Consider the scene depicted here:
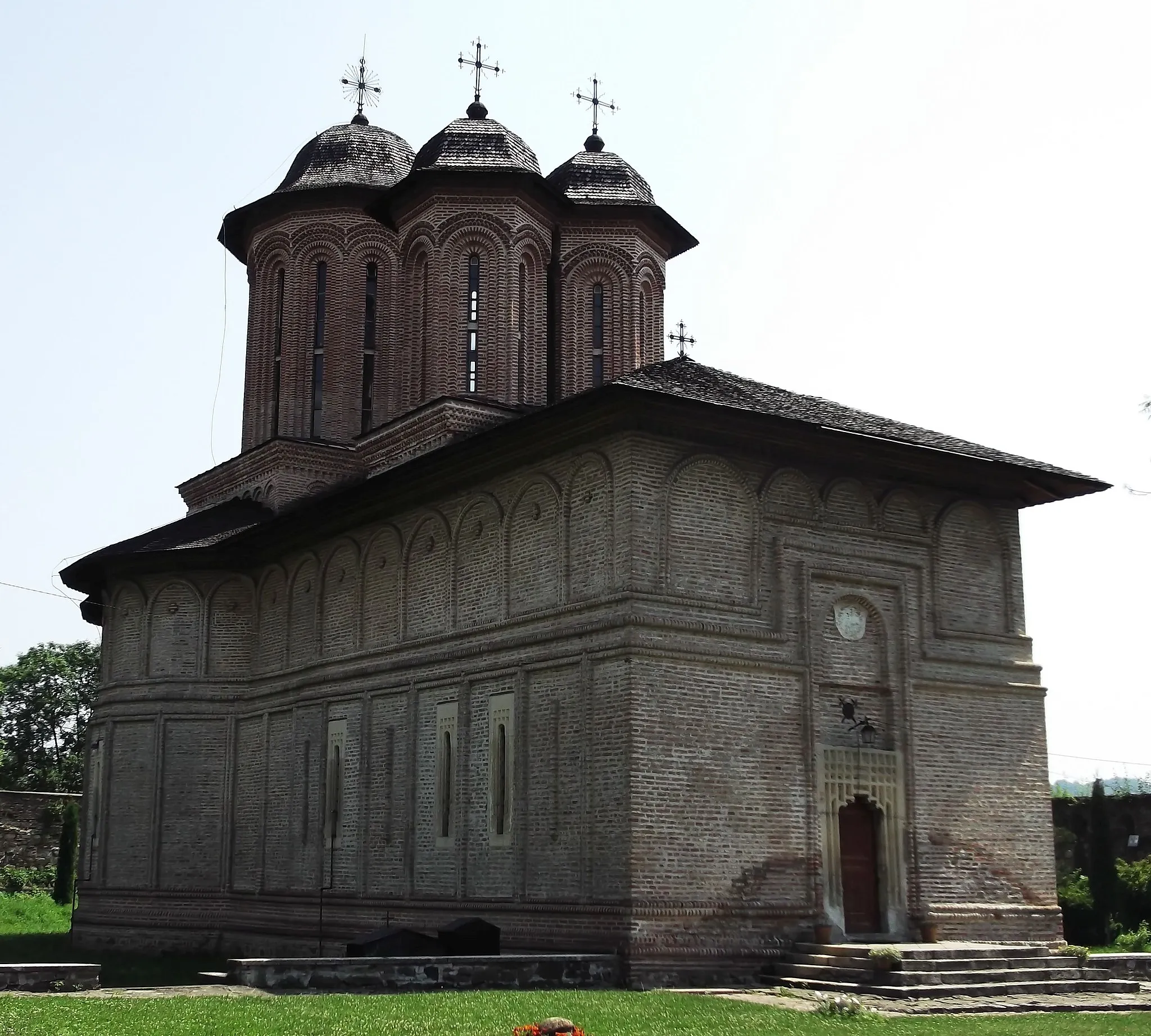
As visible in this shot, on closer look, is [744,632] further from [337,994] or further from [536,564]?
[337,994]

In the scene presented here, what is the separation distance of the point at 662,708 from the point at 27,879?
855 inches

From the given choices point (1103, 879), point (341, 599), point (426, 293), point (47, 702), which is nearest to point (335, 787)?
point (341, 599)

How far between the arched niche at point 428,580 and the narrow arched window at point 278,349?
676 cm

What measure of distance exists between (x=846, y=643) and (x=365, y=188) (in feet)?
41.0

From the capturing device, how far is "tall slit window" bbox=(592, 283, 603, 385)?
23797 millimetres

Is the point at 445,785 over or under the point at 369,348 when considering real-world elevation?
under

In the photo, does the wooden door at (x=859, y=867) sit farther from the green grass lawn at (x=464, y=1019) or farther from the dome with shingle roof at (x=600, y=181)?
the dome with shingle roof at (x=600, y=181)

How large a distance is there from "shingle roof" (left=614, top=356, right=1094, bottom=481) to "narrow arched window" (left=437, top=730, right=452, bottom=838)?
4903mm

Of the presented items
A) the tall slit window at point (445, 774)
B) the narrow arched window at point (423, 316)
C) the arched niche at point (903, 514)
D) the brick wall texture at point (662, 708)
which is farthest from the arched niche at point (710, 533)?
the narrow arched window at point (423, 316)

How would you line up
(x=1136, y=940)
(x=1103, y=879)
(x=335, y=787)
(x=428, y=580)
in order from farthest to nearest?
(x=1103, y=879), (x=1136, y=940), (x=335, y=787), (x=428, y=580)

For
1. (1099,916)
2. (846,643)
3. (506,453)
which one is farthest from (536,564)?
(1099,916)

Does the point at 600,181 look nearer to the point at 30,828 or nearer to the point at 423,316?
the point at 423,316

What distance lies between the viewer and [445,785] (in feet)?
59.0

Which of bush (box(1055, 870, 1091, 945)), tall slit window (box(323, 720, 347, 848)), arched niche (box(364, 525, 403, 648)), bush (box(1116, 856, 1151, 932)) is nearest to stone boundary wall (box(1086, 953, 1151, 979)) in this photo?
arched niche (box(364, 525, 403, 648))
